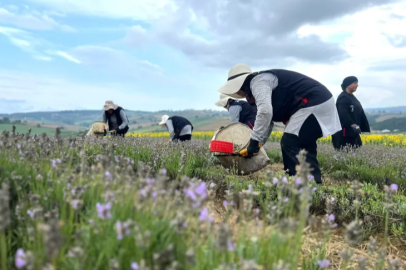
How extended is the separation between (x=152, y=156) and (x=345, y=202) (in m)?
2.66

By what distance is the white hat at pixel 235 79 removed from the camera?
14.1 feet

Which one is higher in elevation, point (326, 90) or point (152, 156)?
point (326, 90)

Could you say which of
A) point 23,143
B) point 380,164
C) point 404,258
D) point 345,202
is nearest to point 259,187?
point 345,202

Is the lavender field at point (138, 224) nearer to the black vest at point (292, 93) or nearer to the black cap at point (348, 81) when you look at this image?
the black vest at point (292, 93)

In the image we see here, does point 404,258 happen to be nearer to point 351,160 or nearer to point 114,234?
point 114,234

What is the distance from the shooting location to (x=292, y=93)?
14.6 ft

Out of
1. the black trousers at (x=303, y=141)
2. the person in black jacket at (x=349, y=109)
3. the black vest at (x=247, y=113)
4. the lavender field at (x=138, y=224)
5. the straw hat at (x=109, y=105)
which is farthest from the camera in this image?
the straw hat at (x=109, y=105)

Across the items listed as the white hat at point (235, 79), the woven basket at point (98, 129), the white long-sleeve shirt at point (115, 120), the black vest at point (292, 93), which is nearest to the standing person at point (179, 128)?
the white long-sleeve shirt at point (115, 120)

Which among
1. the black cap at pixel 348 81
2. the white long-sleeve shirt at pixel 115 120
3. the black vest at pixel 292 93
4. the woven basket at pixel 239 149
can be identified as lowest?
the woven basket at pixel 239 149

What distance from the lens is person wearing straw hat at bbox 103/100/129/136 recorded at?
872 cm

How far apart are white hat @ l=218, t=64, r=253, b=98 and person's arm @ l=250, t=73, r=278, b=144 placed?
0.57 feet

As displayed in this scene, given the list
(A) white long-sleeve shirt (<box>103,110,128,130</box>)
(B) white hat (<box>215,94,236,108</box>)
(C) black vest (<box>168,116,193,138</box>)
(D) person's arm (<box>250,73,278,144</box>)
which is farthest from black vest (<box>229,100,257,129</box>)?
(A) white long-sleeve shirt (<box>103,110,128,130</box>)

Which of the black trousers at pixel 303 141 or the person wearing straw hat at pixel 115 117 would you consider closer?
the black trousers at pixel 303 141

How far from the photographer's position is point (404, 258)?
2949 mm
